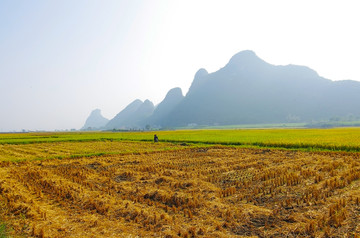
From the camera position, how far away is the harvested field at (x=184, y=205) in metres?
5.89

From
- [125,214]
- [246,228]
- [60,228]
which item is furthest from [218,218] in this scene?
[60,228]

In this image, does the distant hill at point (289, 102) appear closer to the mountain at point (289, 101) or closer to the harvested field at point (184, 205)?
the mountain at point (289, 101)

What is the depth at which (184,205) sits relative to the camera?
24.8 ft

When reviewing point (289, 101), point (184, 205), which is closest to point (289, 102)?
point (289, 101)

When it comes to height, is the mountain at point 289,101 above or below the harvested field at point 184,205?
above

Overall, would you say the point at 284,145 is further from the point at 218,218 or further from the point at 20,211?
the point at 20,211

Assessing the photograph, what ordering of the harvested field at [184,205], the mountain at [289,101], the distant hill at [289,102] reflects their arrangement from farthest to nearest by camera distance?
the mountain at [289,101] → the distant hill at [289,102] → the harvested field at [184,205]

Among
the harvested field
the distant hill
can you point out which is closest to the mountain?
the distant hill

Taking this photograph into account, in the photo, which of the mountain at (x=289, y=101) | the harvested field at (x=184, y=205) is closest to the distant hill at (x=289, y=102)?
the mountain at (x=289, y=101)

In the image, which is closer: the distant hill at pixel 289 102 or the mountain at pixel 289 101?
the distant hill at pixel 289 102

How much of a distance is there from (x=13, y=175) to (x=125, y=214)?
371 inches

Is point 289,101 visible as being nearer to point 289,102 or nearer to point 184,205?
point 289,102

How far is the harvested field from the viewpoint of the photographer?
589cm

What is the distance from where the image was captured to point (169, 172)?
12.5m
